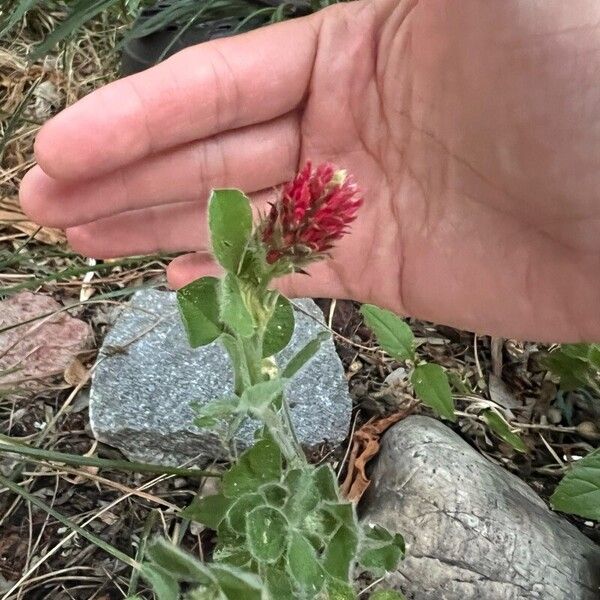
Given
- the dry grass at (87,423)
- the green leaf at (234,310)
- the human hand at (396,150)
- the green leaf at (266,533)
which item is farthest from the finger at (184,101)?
the green leaf at (266,533)

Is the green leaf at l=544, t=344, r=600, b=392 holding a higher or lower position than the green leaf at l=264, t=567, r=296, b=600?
lower

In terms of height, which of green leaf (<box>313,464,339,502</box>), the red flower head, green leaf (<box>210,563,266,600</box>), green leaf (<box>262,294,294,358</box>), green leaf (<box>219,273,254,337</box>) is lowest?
green leaf (<box>210,563,266,600</box>)

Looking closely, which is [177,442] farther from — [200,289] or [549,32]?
[549,32]

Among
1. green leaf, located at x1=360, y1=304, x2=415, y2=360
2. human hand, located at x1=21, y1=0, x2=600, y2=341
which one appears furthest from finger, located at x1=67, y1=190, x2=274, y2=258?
green leaf, located at x1=360, y1=304, x2=415, y2=360

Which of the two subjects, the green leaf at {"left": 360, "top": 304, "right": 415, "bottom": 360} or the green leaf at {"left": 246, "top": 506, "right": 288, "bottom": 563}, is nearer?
the green leaf at {"left": 246, "top": 506, "right": 288, "bottom": 563}

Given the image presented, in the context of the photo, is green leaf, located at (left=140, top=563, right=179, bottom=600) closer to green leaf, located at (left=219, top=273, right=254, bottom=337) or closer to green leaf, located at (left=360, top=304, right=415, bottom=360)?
green leaf, located at (left=219, top=273, right=254, bottom=337)
